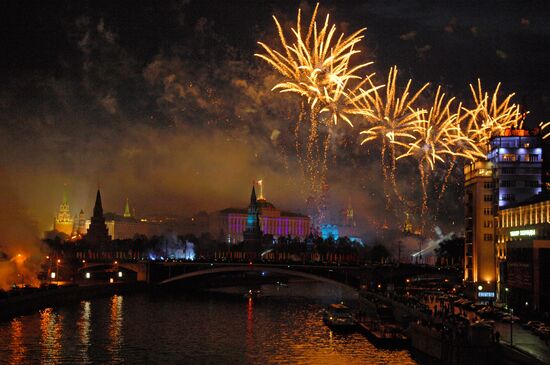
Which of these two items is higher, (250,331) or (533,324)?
(533,324)

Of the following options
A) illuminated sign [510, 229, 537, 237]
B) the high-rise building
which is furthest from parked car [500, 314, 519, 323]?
the high-rise building

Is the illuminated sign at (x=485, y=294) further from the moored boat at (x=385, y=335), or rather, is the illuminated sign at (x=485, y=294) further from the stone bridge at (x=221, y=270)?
the stone bridge at (x=221, y=270)

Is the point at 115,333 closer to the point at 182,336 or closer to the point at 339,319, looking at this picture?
the point at 182,336

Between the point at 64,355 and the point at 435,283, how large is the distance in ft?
292

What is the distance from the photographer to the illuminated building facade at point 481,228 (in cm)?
9838

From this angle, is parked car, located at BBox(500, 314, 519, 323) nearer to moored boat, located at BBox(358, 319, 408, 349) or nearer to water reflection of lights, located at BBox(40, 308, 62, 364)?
moored boat, located at BBox(358, 319, 408, 349)

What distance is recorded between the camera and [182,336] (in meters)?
78.7

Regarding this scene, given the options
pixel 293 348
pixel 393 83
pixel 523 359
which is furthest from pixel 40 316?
pixel 523 359

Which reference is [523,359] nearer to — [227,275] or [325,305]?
[325,305]

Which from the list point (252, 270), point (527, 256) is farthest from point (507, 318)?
point (252, 270)

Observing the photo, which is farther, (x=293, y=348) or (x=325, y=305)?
(x=325, y=305)

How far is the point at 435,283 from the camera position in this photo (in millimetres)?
144875

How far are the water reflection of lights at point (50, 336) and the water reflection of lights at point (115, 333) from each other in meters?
4.13

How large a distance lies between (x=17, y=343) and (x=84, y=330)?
10.4 m
